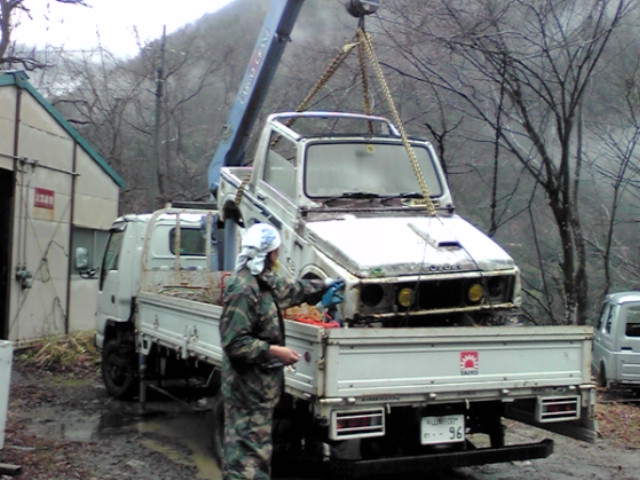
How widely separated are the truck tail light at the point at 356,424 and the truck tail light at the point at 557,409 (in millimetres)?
1356

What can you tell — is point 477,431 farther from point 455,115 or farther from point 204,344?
point 455,115

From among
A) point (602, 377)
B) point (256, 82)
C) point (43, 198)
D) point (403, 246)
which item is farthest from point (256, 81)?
point (602, 377)

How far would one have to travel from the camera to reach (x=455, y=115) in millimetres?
14469

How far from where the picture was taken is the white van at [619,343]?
1287cm

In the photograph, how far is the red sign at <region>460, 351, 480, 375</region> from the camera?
5.56m

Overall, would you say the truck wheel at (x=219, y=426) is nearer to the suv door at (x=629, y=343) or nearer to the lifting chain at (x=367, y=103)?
the lifting chain at (x=367, y=103)

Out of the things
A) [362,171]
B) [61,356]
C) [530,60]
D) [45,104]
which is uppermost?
[530,60]

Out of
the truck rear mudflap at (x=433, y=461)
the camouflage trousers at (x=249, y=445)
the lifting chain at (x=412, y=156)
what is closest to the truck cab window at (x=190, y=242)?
the lifting chain at (x=412, y=156)

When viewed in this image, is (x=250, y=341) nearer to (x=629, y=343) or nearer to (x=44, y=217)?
(x=629, y=343)

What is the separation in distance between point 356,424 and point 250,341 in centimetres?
101

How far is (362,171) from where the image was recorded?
7531mm

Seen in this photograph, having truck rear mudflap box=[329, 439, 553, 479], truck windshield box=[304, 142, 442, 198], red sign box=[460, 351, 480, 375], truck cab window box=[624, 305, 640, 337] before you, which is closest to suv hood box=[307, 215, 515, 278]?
truck windshield box=[304, 142, 442, 198]

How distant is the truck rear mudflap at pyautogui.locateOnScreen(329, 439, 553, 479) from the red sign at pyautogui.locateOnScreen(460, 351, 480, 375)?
63 cm

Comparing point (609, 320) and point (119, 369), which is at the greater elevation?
point (609, 320)
